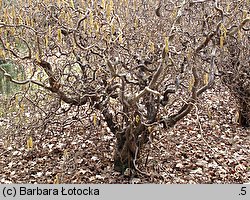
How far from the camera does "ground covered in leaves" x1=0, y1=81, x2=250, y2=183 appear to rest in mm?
5070

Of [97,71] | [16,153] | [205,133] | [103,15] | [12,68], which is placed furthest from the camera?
[12,68]

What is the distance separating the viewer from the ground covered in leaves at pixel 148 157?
5.07m

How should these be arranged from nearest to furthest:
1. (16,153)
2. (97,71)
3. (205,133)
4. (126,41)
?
(97,71) < (126,41) < (16,153) < (205,133)

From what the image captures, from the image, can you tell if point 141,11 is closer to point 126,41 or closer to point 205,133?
point 126,41

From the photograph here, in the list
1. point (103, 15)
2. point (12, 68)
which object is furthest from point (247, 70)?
point (12, 68)

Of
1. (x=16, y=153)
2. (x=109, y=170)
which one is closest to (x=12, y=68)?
(x=16, y=153)

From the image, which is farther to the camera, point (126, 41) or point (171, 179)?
point (126, 41)

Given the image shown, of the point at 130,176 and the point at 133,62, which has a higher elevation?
the point at 133,62

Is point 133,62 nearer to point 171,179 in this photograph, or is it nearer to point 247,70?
point 171,179

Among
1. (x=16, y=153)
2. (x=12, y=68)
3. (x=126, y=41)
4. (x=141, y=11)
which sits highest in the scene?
(x=141, y=11)

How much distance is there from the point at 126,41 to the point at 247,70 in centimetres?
211

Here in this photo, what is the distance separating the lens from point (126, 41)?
17.9 ft

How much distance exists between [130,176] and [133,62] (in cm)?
143

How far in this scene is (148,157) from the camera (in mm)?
5344
